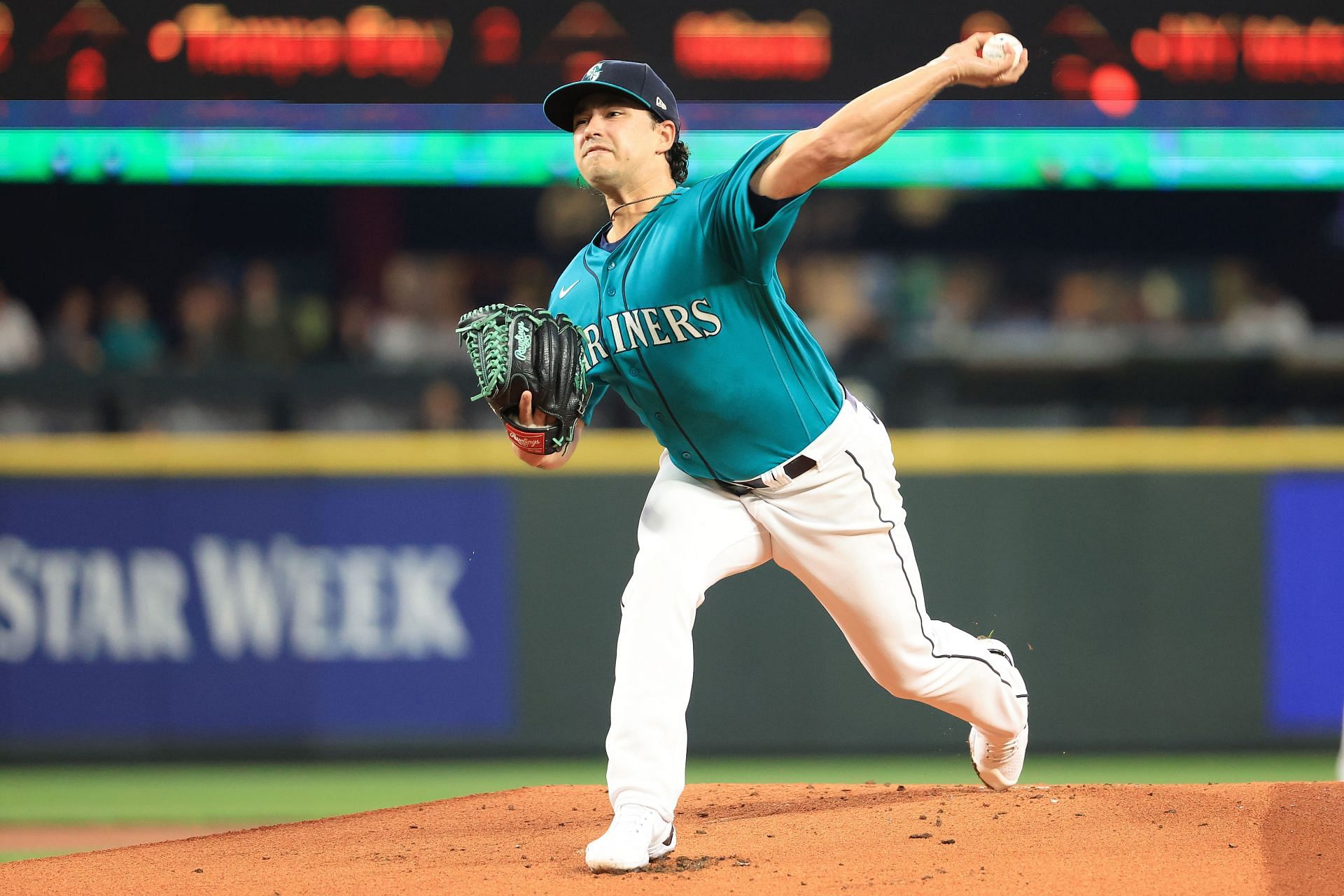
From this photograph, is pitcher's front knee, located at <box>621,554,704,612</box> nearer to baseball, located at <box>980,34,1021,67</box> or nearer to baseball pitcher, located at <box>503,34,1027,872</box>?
baseball pitcher, located at <box>503,34,1027,872</box>

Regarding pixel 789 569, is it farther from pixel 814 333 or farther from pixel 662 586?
pixel 814 333

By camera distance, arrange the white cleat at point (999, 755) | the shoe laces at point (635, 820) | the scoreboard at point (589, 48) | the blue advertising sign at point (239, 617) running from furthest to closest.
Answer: the blue advertising sign at point (239, 617) < the scoreboard at point (589, 48) < the white cleat at point (999, 755) < the shoe laces at point (635, 820)

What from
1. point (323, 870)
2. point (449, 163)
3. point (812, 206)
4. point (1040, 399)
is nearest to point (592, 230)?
point (812, 206)

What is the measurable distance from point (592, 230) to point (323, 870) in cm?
544

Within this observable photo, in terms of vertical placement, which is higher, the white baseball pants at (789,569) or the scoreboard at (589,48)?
the scoreboard at (589,48)

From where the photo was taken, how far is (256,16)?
525cm

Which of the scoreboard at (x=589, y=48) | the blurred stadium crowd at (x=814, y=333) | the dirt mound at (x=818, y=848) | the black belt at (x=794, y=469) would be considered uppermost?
the scoreboard at (x=589, y=48)

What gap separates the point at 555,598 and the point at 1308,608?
3282mm

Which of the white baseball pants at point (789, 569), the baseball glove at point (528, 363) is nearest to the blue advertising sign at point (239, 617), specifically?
the white baseball pants at point (789, 569)

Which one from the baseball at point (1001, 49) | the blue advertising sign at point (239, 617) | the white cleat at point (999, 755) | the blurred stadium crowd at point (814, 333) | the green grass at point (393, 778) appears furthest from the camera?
the blurred stadium crowd at point (814, 333)

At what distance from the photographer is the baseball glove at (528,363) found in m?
3.28

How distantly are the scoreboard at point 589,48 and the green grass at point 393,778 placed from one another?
2.66m

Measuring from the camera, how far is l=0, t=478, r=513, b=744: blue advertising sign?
6.33 meters

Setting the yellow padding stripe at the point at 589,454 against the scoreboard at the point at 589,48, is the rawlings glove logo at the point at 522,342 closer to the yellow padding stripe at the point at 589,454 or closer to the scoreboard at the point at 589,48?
the scoreboard at the point at 589,48
